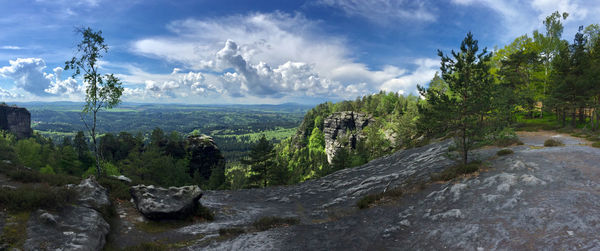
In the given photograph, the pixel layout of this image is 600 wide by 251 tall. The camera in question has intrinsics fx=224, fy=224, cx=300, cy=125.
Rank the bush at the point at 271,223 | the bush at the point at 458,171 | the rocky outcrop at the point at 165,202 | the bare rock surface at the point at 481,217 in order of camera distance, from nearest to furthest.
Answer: the bare rock surface at the point at 481,217 < the bush at the point at 271,223 < the rocky outcrop at the point at 165,202 < the bush at the point at 458,171

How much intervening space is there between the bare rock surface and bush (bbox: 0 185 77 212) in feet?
23.1

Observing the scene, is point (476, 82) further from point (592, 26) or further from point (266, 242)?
point (592, 26)

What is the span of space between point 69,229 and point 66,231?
29 cm

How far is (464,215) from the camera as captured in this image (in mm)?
11008

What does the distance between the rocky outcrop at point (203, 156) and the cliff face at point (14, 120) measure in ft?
369

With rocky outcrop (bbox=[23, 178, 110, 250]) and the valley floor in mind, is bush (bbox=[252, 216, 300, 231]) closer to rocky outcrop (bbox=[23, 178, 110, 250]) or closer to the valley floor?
the valley floor

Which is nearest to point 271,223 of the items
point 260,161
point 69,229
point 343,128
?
point 69,229

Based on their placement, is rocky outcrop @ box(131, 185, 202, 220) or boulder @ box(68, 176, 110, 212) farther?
rocky outcrop @ box(131, 185, 202, 220)

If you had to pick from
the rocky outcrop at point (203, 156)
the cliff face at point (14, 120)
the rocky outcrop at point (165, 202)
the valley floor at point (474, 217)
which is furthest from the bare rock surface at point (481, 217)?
the cliff face at point (14, 120)

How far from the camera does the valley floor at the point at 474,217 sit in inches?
345

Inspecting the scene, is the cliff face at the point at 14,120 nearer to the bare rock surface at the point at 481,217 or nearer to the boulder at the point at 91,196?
the boulder at the point at 91,196

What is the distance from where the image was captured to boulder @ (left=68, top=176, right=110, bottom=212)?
1459cm

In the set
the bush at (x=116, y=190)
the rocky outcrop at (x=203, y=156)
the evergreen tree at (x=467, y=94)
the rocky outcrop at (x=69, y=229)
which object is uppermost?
the evergreen tree at (x=467, y=94)

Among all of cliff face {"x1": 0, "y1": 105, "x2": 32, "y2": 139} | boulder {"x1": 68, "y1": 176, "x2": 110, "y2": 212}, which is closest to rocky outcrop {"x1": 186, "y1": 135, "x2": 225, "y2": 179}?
boulder {"x1": 68, "y1": 176, "x2": 110, "y2": 212}
